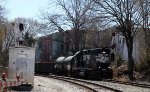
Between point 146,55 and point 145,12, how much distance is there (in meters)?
5.26

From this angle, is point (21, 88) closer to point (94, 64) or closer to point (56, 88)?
point (56, 88)

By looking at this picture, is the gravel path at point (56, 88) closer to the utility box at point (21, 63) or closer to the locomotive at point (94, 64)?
the utility box at point (21, 63)

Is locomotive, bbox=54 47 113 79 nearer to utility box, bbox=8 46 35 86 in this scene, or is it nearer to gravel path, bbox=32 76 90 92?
gravel path, bbox=32 76 90 92

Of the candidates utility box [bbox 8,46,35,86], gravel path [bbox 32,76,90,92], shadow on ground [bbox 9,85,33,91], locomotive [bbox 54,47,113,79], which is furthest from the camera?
locomotive [bbox 54,47,113,79]

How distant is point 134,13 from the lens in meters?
44.2

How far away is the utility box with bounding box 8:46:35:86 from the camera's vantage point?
2520 cm

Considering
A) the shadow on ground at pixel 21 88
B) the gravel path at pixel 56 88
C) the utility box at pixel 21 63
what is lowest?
the gravel path at pixel 56 88

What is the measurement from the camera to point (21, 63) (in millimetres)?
25422

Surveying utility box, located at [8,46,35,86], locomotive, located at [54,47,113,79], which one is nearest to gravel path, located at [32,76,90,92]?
utility box, located at [8,46,35,86]

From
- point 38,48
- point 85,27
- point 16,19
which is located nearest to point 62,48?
point 38,48

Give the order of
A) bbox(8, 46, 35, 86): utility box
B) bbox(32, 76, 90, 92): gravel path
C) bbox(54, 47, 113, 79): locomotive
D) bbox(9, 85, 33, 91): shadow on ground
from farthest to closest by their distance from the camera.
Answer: bbox(54, 47, 113, 79): locomotive < bbox(8, 46, 35, 86): utility box < bbox(32, 76, 90, 92): gravel path < bbox(9, 85, 33, 91): shadow on ground

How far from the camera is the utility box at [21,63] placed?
25.2m

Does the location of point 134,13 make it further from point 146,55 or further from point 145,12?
point 146,55

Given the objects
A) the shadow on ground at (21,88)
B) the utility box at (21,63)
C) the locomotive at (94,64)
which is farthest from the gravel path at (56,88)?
the locomotive at (94,64)
